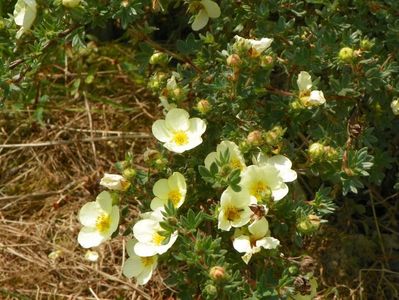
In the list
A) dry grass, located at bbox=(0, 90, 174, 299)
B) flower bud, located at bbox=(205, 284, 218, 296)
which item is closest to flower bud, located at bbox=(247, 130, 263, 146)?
flower bud, located at bbox=(205, 284, 218, 296)

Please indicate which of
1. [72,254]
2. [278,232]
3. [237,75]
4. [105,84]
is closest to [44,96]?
[105,84]

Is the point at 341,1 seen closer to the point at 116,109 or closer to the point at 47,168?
the point at 116,109

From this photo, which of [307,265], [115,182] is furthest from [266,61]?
[307,265]

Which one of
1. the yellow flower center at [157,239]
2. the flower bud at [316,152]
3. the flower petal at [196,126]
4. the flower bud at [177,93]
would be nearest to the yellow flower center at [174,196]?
the yellow flower center at [157,239]

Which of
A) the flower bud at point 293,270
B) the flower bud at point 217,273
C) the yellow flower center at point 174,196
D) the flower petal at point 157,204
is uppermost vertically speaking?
the flower bud at point 217,273

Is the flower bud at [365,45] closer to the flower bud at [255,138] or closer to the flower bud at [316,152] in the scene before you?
the flower bud at [316,152]

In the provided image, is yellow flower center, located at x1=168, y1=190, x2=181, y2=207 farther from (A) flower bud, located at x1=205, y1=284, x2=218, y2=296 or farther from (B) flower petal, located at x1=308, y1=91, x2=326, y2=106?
(B) flower petal, located at x1=308, y1=91, x2=326, y2=106

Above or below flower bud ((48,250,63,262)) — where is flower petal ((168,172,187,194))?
above
